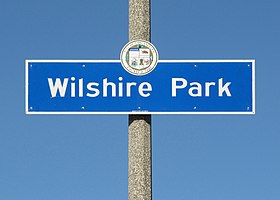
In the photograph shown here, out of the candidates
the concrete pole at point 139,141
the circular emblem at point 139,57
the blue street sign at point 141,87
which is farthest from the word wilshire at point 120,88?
the concrete pole at point 139,141

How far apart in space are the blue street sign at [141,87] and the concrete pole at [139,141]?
0.19 meters

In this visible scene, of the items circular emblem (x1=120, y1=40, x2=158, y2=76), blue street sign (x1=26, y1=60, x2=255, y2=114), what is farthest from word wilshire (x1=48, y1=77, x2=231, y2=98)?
circular emblem (x1=120, y1=40, x2=158, y2=76)

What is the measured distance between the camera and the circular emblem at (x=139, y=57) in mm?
5164

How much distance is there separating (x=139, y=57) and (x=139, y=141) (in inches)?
27.6

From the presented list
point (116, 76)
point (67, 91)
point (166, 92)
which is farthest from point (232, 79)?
point (67, 91)

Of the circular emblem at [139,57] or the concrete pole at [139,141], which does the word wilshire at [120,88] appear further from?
the concrete pole at [139,141]

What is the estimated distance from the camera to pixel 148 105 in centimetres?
522

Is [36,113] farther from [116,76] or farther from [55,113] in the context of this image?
[116,76]

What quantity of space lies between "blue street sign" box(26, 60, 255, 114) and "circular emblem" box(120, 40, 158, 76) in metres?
0.05

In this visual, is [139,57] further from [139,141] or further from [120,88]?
[139,141]

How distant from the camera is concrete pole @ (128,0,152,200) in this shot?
198 inches

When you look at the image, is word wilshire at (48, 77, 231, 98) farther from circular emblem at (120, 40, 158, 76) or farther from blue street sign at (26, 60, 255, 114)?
circular emblem at (120, 40, 158, 76)

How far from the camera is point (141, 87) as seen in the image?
5254mm

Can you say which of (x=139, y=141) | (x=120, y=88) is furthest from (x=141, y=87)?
(x=139, y=141)
